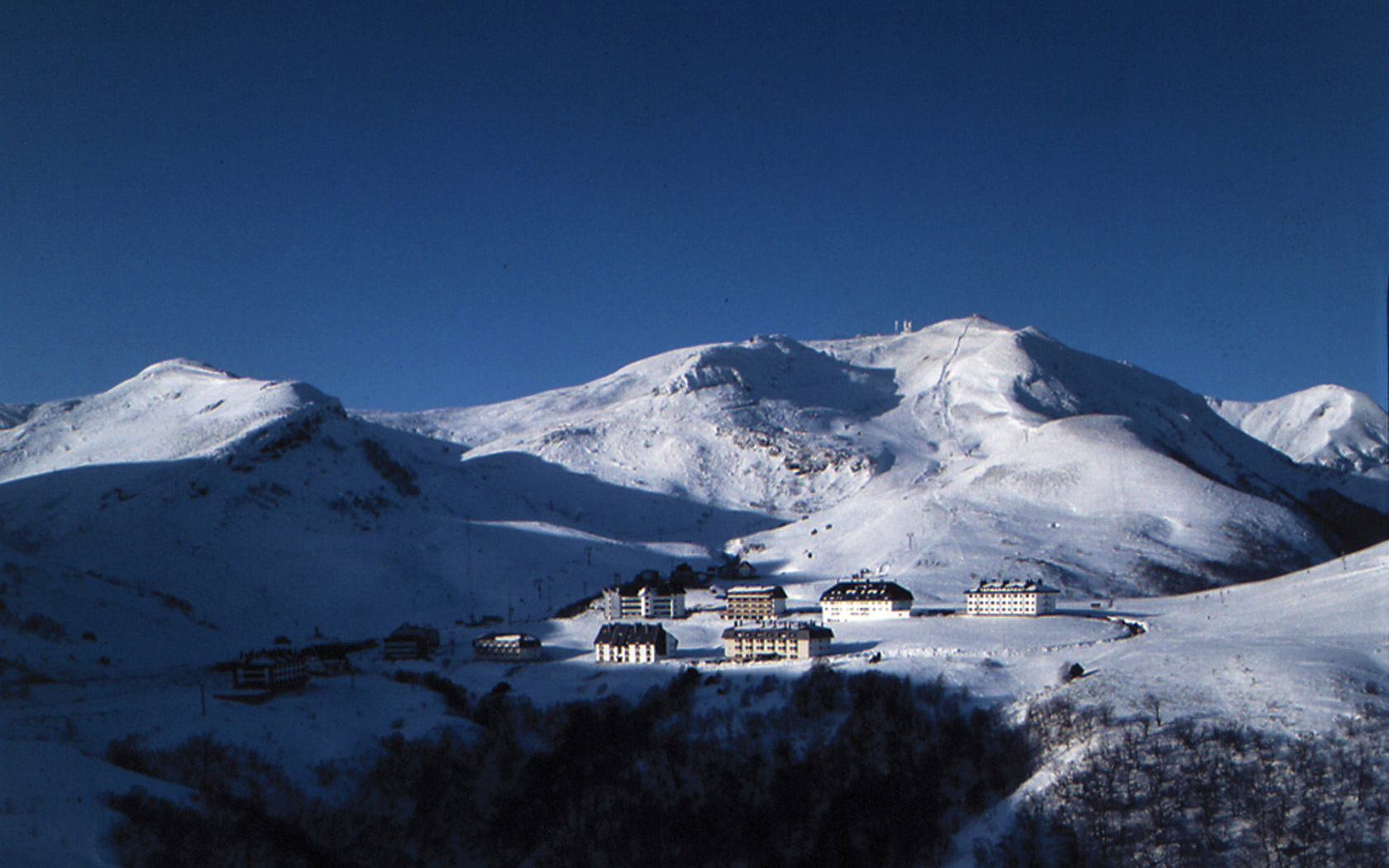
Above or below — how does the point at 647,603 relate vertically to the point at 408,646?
above

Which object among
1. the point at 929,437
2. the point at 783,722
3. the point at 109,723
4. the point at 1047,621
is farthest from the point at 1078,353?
the point at 109,723

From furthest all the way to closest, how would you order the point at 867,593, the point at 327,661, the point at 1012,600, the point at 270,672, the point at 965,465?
the point at 965,465 → the point at 867,593 → the point at 1012,600 → the point at 327,661 → the point at 270,672

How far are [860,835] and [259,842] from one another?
19.9m

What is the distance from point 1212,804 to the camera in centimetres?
3025

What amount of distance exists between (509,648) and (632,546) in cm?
4895

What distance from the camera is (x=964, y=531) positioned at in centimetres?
9000

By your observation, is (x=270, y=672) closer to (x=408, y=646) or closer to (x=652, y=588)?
(x=408, y=646)

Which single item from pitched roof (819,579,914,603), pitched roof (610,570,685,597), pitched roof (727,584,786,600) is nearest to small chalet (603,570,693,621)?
pitched roof (610,570,685,597)

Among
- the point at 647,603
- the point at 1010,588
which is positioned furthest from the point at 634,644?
the point at 1010,588

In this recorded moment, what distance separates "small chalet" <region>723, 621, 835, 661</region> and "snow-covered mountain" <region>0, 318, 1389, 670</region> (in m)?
24.2

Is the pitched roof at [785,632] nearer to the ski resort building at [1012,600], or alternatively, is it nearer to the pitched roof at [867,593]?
the pitched roof at [867,593]

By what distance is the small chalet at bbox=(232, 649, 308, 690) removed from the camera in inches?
1813

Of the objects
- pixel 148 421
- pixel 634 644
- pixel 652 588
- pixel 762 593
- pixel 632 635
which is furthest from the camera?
pixel 148 421

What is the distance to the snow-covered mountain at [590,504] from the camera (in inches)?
2913
